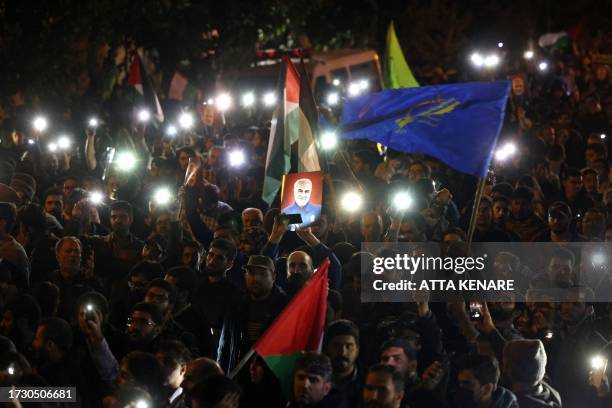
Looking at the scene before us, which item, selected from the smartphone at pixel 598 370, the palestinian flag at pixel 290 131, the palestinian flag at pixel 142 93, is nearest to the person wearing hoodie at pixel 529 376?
the smartphone at pixel 598 370

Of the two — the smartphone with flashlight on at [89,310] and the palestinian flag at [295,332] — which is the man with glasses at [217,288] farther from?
the palestinian flag at [295,332]

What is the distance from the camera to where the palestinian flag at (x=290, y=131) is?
33.2ft

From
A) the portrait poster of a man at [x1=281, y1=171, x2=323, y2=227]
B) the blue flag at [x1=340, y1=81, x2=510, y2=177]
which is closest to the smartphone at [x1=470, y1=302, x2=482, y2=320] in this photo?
the blue flag at [x1=340, y1=81, x2=510, y2=177]

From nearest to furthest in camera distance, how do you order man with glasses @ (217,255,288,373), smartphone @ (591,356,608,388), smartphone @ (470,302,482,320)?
smartphone @ (591,356,608,388) < man with glasses @ (217,255,288,373) < smartphone @ (470,302,482,320)

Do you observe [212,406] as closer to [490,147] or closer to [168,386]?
[168,386]

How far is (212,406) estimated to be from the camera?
5.60m

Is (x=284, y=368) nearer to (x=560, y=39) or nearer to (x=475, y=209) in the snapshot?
(x=475, y=209)

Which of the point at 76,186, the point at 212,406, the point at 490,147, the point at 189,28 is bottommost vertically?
the point at 212,406

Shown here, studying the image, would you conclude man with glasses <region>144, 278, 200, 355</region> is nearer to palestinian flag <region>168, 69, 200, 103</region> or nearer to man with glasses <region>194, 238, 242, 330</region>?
man with glasses <region>194, 238, 242, 330</region>

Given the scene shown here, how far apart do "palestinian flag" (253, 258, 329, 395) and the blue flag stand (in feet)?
8.38

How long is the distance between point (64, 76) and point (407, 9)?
591 inches

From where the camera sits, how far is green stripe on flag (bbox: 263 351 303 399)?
6.35m

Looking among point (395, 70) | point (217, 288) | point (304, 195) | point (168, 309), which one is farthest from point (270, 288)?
point (395, 70)

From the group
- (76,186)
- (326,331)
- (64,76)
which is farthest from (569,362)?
(64,76)
